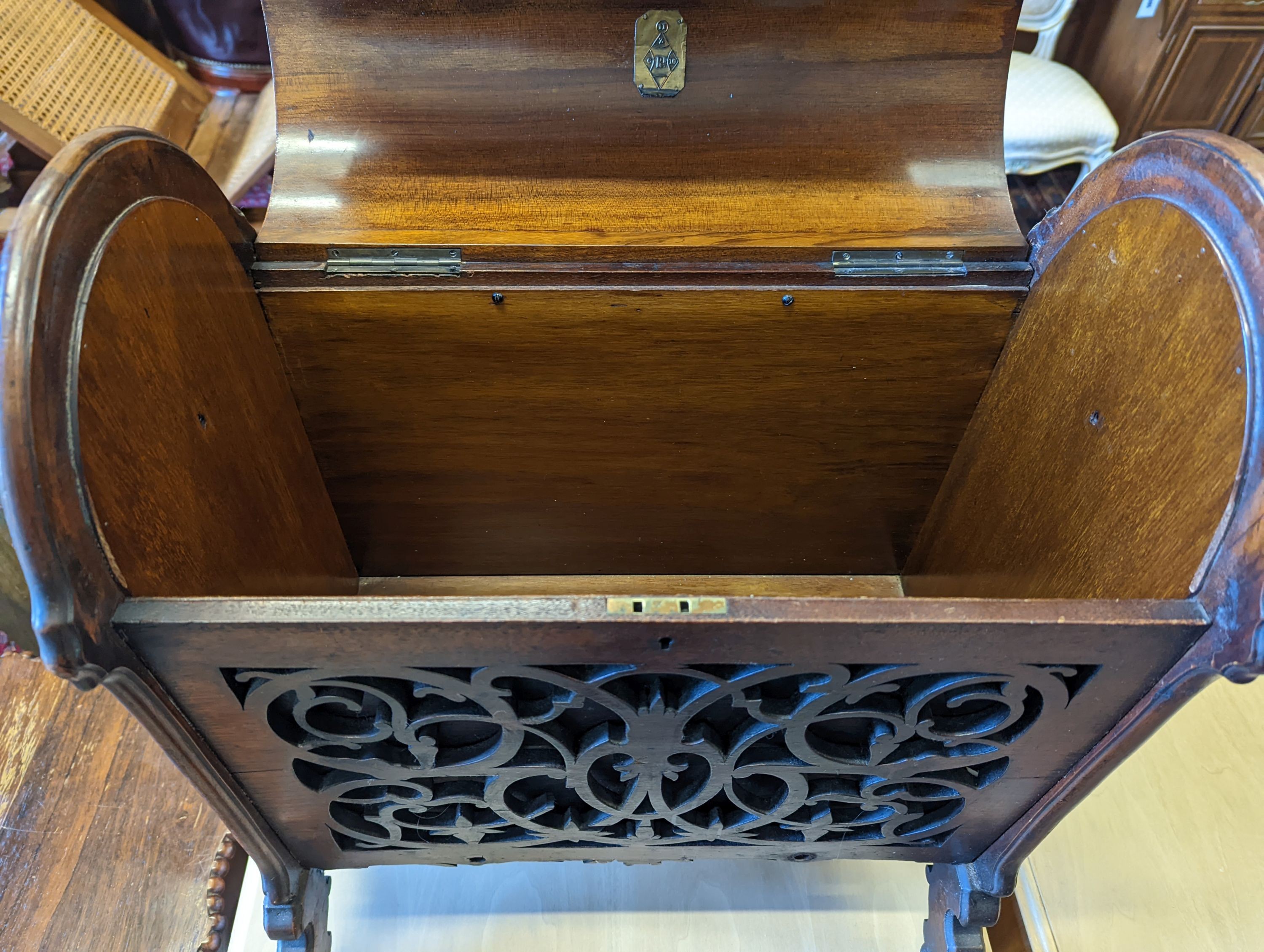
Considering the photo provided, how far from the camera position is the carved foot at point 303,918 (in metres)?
0.90

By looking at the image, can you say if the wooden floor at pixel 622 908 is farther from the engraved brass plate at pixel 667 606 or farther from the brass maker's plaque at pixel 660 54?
the brass maker's plaque at pixel 660 54

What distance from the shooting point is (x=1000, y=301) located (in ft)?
3.23

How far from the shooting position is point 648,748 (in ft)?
2.39

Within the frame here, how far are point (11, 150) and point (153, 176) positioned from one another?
1.38m

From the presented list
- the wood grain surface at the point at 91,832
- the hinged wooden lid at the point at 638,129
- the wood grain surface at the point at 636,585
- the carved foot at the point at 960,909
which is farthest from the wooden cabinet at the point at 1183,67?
the wood grain surface at the point at 91,832

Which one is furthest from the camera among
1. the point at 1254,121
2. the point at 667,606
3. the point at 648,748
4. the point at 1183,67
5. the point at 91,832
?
the point at 1254,121

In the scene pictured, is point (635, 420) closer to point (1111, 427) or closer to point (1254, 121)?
point (1111, 427)

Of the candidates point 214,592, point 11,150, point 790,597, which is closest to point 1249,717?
point 790,597

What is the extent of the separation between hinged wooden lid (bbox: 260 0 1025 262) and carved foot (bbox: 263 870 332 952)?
0.72 meters

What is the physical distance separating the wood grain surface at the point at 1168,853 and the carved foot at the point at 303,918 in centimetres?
89

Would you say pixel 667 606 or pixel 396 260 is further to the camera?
pixel 396 260

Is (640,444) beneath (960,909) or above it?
above

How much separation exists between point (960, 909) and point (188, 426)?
97cm

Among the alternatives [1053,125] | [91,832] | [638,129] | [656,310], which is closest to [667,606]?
[656,310]
